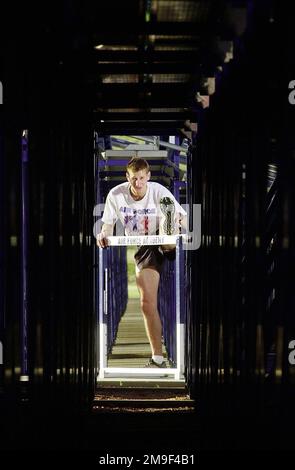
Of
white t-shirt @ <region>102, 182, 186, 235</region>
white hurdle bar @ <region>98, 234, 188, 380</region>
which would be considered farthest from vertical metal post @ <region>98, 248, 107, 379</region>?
white t-shirt @ <region>102, 182, 186, 235</region>

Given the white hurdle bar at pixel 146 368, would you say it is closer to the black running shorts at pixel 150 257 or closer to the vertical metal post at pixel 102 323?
the vertical metal post at pixel 102 323

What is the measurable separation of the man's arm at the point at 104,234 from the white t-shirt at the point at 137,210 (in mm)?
57

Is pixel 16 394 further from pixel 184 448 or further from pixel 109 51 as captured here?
pixel 109 51

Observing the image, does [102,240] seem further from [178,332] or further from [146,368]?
[146,368]

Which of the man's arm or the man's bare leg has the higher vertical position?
the man's arm

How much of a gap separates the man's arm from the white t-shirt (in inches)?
2.2

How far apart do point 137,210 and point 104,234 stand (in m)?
0.40

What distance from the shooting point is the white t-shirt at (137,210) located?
819 cm

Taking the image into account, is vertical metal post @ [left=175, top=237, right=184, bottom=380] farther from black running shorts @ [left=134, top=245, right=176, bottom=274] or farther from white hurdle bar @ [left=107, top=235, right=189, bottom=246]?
white hurdle bar @ [left=107, top=235, right=189, bottom=246]

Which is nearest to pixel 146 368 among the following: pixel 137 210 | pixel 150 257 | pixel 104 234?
pixel 150 257

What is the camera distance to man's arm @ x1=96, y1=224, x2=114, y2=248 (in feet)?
26.3

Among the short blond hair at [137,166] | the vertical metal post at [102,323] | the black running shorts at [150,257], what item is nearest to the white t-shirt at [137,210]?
the short blond hair at [137,166]

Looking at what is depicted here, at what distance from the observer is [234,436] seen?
4.52m

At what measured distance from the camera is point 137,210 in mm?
8266
